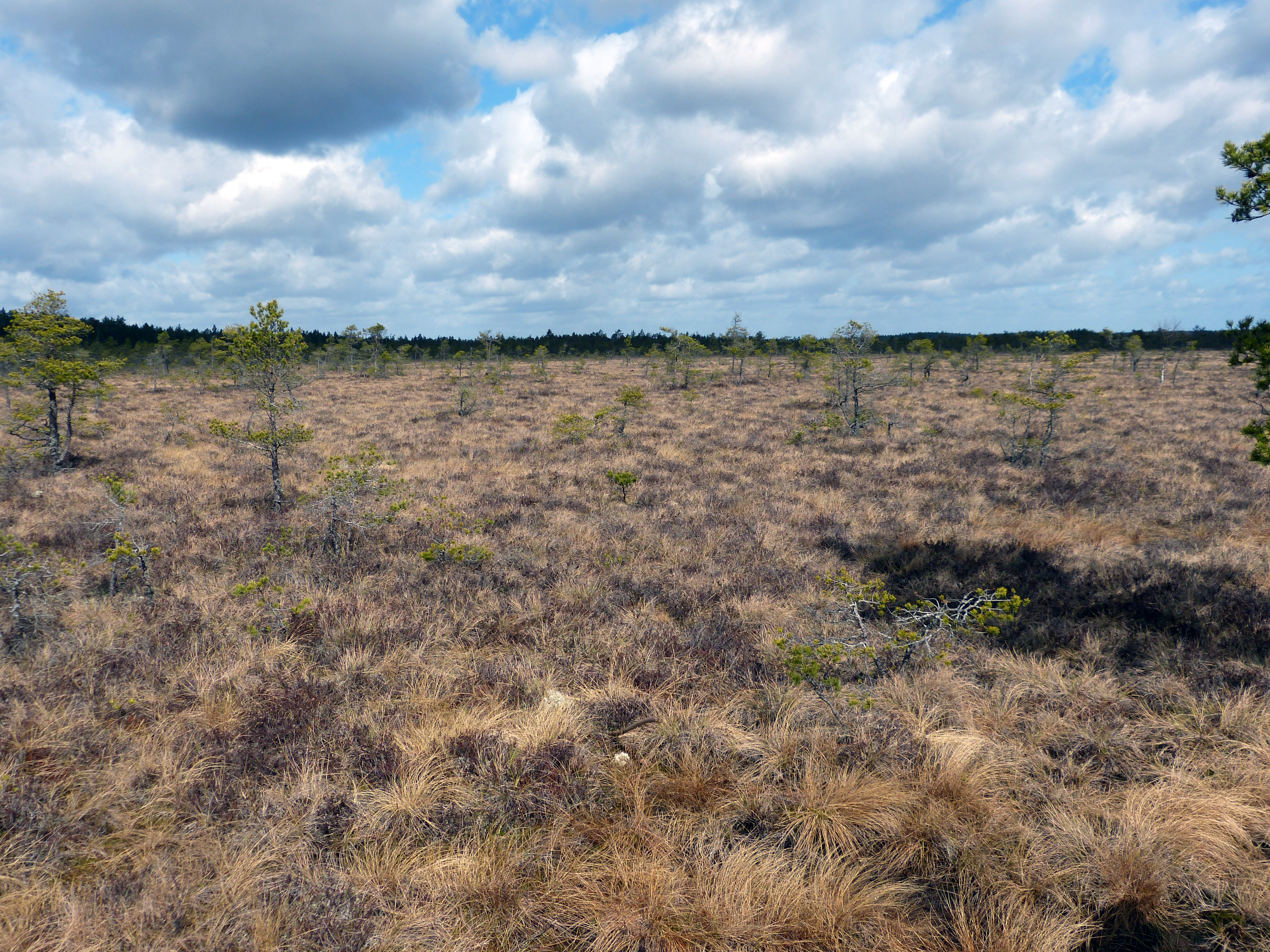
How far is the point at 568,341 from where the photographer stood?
334ft

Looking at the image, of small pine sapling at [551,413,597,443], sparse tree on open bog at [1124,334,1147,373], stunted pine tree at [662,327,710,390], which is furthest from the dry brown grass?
sparse tree on open bog at [1124,334,1147,373]

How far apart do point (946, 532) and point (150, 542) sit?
13.7 metres

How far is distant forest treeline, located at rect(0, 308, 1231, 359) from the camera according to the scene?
196 ft

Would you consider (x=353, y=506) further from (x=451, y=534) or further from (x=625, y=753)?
(x=625, y=753)

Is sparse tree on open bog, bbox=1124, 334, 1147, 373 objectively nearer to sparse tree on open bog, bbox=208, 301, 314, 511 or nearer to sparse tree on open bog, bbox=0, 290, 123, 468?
sparse tree on open bog, bbox=208, 301, 314, 511

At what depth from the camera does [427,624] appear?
6188 mm

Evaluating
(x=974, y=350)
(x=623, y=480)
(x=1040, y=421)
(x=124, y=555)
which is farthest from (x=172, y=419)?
(x=974, y=350)

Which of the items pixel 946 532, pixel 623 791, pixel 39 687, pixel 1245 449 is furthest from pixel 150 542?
pixel 1245 449

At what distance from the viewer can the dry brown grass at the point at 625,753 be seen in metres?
2.83

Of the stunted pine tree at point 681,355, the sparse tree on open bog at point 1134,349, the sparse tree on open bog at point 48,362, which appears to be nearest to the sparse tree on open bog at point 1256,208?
the sparse tree on open bog at point 48,362

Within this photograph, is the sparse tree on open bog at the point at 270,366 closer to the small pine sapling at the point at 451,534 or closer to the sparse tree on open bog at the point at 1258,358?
the small pine sapling at the point at 451,534

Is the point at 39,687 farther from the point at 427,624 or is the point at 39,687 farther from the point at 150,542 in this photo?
the point at 150,542

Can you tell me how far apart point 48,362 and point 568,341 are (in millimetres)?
90847

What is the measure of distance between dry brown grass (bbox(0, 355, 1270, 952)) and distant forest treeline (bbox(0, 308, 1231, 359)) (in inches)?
1679
